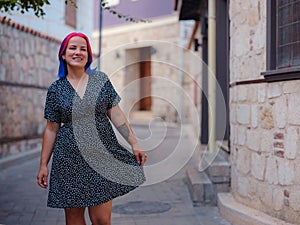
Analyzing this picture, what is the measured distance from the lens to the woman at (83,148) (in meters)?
2.51

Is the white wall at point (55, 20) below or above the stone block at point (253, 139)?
above

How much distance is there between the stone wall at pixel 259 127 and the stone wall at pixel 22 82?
3.56m

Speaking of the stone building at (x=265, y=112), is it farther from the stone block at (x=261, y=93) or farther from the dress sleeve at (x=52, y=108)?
the dress sleeve at (x=52, y=108)

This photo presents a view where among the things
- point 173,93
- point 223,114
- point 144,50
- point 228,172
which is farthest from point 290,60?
point 144,50

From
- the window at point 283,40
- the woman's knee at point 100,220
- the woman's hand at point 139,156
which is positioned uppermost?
the window at point 283,40

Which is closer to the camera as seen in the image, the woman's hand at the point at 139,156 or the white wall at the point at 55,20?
the woman's hand at the point at 139,156

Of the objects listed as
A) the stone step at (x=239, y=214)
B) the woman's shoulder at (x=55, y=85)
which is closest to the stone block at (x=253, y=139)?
the stone step at (x=239, y=214)

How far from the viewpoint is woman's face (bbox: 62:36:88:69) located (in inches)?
103

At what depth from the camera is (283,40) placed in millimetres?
3621

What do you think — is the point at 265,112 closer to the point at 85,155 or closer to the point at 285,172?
the point at 285,172

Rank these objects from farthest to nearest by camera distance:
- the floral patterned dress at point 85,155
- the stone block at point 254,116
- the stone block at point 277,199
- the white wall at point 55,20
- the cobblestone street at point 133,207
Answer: the white wall at point 55,20 < the cobblestone street at point 133,207 < the stone block at point 254,116 < the stone block at point 277,199 < the floral patterned dress at point 85,155

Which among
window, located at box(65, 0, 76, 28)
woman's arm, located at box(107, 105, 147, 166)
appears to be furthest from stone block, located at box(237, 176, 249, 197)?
window, located at box(65, 0, 76, 28)

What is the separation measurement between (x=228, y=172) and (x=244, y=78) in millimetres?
1201

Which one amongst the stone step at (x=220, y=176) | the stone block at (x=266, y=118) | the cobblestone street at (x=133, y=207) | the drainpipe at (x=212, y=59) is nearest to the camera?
the stone block at (x=266, y=118)
